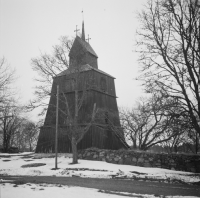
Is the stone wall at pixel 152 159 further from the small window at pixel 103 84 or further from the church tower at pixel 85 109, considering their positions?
the small window at pixel 103 84

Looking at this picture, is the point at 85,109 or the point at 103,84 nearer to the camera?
the point at 85,109

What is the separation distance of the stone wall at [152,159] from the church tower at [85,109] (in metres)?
3.49

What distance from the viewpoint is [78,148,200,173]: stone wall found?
14508 millimetres

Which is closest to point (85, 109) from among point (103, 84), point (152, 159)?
point (103, 84)

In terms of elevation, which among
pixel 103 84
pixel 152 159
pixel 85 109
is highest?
pixel 103 84

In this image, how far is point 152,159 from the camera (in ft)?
51.9

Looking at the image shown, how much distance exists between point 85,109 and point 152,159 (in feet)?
35.7

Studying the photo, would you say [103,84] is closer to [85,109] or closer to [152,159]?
[85,109]

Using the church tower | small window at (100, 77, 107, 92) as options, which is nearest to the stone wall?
the church tower

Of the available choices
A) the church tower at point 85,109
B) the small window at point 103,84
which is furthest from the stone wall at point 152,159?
the small window at point 103,84

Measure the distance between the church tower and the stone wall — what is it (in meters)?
3.49

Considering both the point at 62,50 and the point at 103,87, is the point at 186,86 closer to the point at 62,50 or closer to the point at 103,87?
the point at 62,50

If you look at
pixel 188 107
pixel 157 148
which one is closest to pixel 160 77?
pixel 188 107

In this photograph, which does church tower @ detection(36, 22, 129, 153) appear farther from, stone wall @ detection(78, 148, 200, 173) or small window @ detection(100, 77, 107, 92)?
stone wall @ detection(78, 148, 200, 173)
